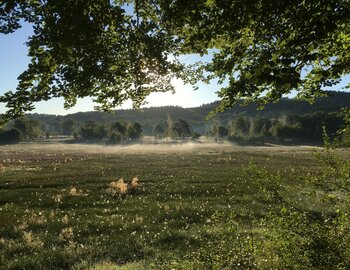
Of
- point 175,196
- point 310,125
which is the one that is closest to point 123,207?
point 175,196

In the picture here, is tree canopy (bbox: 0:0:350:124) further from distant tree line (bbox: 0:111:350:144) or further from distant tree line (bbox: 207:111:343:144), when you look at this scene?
distant tree line (bbox: 207:111:343:144)

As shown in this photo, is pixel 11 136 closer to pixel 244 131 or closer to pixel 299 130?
pixel 244 131

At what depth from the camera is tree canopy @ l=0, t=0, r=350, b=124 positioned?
5.13 meters

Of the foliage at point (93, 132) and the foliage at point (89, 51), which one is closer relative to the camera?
the foliage at point (89, 51)

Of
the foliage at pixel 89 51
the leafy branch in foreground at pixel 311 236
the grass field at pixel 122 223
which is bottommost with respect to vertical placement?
the grass field at pixel 122 223

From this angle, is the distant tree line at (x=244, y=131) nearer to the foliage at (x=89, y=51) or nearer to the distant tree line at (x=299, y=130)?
the distant tree line at (x=299, y=130)

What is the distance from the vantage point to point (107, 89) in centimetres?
739

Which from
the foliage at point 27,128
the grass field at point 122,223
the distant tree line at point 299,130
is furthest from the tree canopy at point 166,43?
the foliage at point 27,128

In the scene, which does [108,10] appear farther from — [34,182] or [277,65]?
[34,182]

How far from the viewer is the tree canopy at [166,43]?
5133 mm

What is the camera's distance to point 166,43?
→ 691 centimetres

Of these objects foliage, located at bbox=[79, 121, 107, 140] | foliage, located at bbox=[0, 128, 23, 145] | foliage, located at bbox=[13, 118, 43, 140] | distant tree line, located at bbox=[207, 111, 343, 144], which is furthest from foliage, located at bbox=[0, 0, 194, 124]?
foliage, located at bbox=[79, 121, 107, 140]

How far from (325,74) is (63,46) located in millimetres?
3890

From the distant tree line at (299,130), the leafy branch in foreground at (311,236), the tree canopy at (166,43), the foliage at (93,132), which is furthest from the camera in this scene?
the foliage at (93,132)
